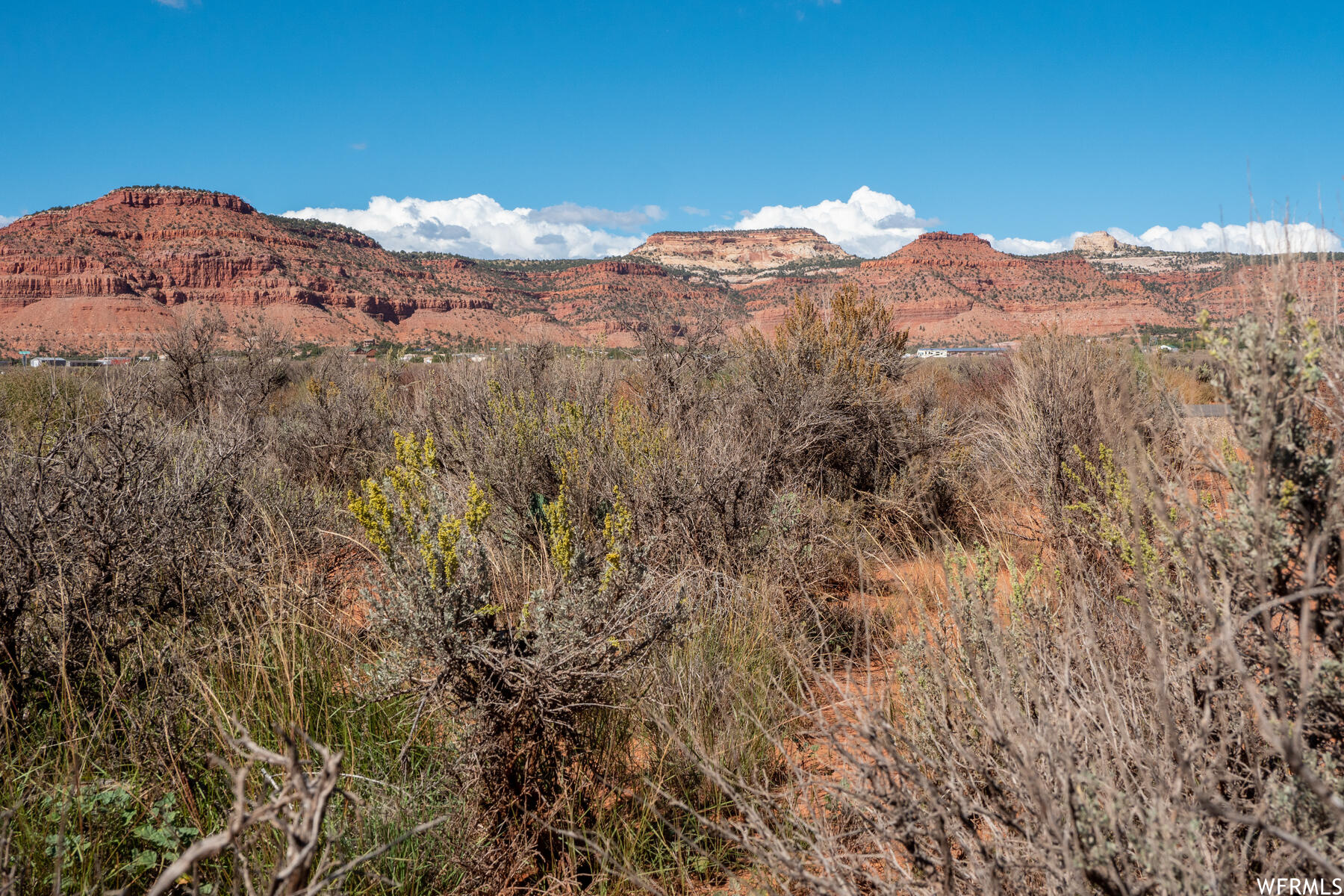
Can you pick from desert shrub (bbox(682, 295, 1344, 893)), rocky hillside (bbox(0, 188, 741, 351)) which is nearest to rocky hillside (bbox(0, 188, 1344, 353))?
rocky hillside (bbox(0, 188, 741, 351))

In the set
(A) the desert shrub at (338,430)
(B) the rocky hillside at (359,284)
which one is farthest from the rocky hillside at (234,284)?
(A) the desert shrub at (338,430)

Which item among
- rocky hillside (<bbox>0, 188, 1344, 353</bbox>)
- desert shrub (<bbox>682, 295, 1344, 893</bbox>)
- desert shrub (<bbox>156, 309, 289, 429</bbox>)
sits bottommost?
desert shrub (<bbox>682, 295, 1344, 893</bbox>)

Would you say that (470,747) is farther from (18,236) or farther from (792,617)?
(18,236)

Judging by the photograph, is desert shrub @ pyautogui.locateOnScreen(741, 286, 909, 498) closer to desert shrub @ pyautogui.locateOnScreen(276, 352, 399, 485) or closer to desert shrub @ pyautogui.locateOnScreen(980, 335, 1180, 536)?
desert shrub @ pyautogui.locateOnScreen(980, 335, 1180, 536)

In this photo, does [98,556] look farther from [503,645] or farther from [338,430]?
[338,430]

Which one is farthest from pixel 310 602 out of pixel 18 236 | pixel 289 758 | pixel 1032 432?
pixel 18 236

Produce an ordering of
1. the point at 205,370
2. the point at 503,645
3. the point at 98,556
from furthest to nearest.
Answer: the point at 205,370 < the point at 98,556 < the point at 503,645

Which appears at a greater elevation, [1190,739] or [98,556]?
[98,556]

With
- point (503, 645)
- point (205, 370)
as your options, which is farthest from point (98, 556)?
point (205, 370)

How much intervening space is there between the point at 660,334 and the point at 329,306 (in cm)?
7301

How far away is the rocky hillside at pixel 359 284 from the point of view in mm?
63688

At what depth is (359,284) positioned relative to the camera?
76188mm

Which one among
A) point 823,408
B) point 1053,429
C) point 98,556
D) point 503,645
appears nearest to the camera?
point 503,645

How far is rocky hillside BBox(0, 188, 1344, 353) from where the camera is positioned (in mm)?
63688
